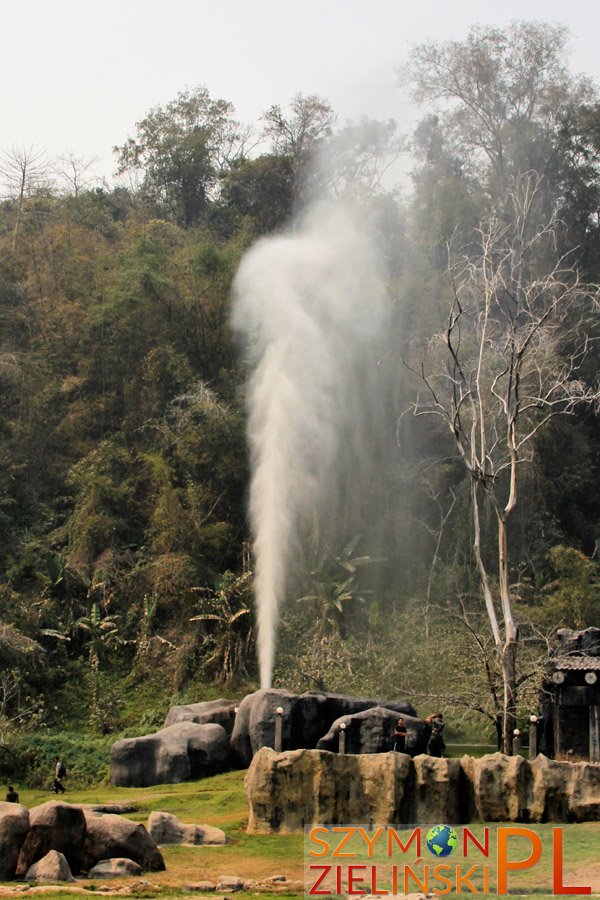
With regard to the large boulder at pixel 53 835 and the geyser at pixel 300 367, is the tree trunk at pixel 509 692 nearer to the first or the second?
the large boulder at pixel 53 835

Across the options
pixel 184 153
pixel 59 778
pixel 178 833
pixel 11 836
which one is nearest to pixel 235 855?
pixel 178 833

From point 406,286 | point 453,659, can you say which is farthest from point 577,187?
point 453,659

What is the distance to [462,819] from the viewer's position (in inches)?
669

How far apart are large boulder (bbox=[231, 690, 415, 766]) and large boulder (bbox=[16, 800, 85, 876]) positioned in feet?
24.1

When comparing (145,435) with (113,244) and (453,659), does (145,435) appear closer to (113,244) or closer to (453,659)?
(113,244)

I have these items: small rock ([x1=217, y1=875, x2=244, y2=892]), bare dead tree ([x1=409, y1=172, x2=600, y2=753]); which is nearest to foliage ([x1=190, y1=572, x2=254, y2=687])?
bare dead tree ([x1=409, y1=172, x2=600, y2=753])

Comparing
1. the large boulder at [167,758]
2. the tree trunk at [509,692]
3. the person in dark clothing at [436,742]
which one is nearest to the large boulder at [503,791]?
the person in dark clothing at [436,742]

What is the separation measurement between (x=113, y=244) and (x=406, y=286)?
34.0ft

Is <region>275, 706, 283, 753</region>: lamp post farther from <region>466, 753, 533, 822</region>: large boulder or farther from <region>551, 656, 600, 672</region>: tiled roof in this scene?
<region>466, 753, 533, 822</region>: large boulder

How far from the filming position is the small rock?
1381 cm

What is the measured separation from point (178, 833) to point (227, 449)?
19274 mm

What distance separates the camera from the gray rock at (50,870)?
1412 centimetres

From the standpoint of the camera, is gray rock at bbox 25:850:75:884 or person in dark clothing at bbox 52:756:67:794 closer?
gray rock at bbox 25:850:75:884

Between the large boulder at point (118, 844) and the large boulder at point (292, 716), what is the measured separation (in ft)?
22.5
